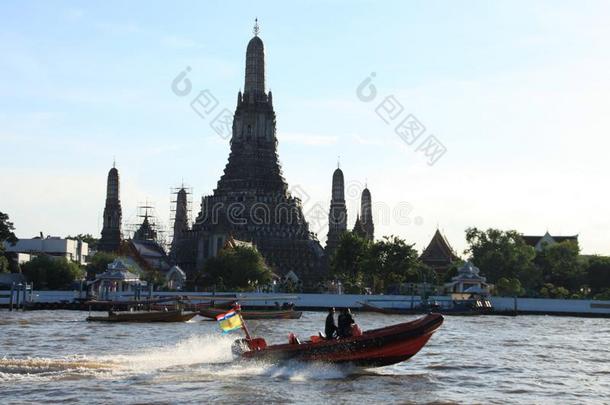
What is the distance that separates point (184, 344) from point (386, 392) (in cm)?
1521

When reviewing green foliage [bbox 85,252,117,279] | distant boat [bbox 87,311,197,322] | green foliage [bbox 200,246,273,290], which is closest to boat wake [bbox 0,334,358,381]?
distant boat [bbox 87,311,197,322]

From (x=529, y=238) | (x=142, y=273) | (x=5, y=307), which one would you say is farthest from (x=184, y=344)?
(x=529, y=238)

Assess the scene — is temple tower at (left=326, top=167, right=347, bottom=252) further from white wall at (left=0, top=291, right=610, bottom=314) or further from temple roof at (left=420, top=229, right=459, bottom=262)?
white wall at (left=0, top=291, right=610, bottom=314)

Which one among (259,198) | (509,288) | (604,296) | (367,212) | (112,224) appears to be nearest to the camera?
(604,296)

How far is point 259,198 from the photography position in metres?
125

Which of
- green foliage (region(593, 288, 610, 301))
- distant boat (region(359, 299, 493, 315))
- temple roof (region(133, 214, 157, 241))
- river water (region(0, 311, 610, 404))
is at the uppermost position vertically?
temple roof (region(133, 214, 157, 241))

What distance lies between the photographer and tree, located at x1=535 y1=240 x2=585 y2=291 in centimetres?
10162

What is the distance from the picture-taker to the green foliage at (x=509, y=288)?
9412cm

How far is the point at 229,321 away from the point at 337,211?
106225 mm

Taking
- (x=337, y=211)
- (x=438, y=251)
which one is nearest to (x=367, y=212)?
(x=337, y=211)

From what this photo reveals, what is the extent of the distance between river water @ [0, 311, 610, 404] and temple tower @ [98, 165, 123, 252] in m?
86.2

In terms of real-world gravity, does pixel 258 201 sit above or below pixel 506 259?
above

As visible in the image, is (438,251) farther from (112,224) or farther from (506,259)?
(112,224)

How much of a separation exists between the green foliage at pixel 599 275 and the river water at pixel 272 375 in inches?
2099
